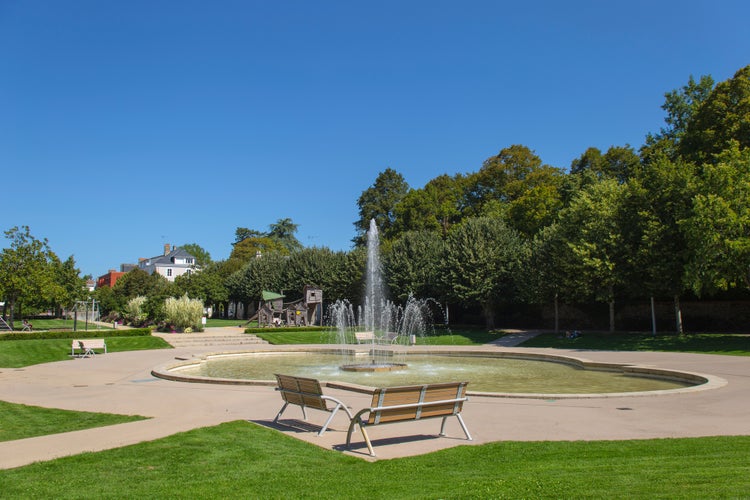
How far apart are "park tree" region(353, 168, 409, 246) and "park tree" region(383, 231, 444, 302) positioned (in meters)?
29.4

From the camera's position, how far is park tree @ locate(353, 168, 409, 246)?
3046 inches

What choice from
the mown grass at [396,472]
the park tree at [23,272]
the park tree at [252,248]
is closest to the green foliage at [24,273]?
the park tree at [23,272]

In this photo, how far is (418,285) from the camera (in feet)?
145

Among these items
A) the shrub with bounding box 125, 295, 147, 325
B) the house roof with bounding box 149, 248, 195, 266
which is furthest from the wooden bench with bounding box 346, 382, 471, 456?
the house roof with bounding box 149, 248, 195, 266

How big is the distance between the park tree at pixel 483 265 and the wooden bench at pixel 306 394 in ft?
96.8

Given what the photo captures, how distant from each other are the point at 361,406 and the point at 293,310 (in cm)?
3563

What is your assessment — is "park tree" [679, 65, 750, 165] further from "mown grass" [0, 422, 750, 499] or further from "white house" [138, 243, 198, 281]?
"white house" [138, 243, 198, 281]

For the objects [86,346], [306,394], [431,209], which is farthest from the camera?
[431,209]

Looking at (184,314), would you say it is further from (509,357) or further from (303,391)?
(303,391)

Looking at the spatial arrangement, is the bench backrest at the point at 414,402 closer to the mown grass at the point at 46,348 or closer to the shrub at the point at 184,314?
the mown grass at the point at 46,348

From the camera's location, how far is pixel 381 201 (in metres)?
78.0

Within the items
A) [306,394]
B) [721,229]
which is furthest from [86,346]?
[721,229]

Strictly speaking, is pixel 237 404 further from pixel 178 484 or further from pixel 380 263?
pixel 380 263

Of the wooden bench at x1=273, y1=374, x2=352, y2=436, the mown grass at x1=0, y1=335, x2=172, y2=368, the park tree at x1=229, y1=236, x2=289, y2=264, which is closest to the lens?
A: the wooden bench at x1=273, y1=374, x2=352, y2=436
